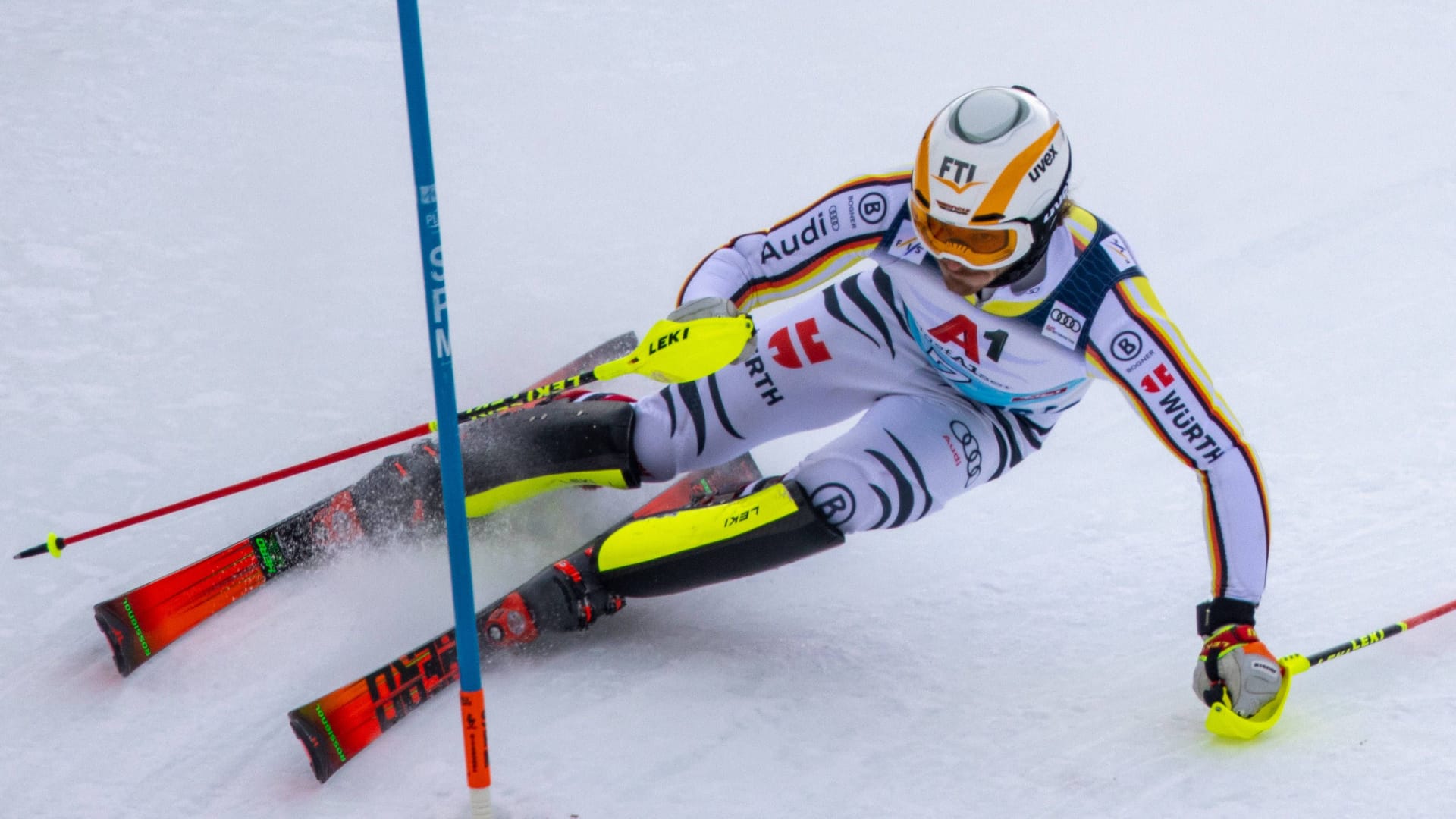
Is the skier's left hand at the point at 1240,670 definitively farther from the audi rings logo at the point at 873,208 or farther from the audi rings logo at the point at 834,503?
the audi rings logo at the point at 873,208

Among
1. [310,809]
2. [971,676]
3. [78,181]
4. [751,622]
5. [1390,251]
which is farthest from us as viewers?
[1390,251]

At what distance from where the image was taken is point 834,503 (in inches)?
114

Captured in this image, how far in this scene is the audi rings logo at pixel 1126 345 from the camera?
8.79ft

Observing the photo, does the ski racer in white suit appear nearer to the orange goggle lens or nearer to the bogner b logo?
the orange goggle lens

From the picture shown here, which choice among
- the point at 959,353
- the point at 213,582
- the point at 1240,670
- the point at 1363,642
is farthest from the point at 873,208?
the point at 213,582

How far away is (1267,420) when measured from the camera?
419 centimetres

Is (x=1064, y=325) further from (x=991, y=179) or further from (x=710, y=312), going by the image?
(x=710, y=312)

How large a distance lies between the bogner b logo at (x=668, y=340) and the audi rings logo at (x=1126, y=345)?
2.86 feet

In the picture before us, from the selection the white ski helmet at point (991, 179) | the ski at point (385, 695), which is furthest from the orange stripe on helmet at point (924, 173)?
the ski at point (385, 695)

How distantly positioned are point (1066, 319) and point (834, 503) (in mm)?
616

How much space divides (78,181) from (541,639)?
268 cm

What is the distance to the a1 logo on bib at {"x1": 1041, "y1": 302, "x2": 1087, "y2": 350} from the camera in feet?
9.09

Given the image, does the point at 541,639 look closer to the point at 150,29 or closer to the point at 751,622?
the point at 751,622

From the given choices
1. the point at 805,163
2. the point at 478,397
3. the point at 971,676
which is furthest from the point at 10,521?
the point at 805,163
